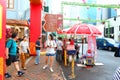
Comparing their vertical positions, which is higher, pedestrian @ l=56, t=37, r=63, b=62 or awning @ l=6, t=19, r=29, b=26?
awning @ l=6, t=19, r=29, b=26

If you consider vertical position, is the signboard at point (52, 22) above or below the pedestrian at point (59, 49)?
above

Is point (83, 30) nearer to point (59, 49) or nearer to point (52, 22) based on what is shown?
point (59, 49)

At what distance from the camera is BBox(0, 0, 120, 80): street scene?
36.2 feet

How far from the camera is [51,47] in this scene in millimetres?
13438

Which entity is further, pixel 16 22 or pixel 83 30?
pixel 16 22

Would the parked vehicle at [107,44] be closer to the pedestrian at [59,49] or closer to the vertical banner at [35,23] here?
the vertical banner at [35,23]

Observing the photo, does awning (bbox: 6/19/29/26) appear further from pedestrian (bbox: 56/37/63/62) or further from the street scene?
pedestrian (bbox: 56/37/63/62)

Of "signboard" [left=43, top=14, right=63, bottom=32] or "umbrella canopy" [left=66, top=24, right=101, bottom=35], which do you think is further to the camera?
"signboard" [left=43, top=14, right=63, bottom=32]

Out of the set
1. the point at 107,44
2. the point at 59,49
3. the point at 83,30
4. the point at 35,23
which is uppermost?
the point at 35,23

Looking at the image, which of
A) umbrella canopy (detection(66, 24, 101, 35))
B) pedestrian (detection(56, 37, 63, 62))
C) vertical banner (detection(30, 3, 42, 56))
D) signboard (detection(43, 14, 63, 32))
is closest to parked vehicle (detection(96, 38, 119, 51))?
signboard (detection(43, 14, 63, 32))

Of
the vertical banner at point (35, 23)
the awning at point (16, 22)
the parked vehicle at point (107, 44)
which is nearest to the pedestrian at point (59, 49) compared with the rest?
the vertical banner at point (35, 23)

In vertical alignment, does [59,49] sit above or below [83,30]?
below

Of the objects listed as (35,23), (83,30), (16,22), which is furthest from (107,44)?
(83,30)

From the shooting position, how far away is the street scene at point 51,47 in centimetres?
1103
